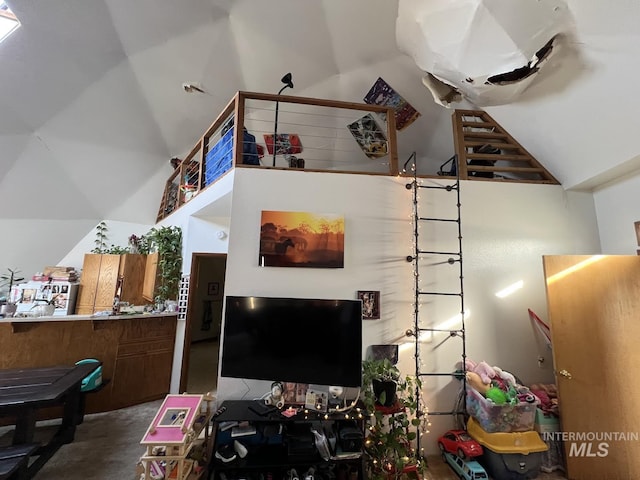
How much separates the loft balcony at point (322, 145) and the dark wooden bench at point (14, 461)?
2475mm

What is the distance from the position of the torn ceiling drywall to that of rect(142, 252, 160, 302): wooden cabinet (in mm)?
4290

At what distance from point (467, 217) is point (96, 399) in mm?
4586

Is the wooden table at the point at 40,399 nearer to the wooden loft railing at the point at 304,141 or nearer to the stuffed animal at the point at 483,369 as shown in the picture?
the wooden loft railing at the point at 304,141

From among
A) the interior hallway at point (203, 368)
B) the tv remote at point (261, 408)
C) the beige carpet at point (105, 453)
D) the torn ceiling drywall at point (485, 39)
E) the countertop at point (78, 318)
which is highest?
the torn ceiling drywall at point (485, 39)

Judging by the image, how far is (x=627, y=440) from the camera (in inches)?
89.5

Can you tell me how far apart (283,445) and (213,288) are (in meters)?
5.79

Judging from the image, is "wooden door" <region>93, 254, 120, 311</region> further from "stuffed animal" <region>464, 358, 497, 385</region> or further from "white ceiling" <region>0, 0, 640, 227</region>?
"stuffed animal" <region>464, 358, 497, 385</region>

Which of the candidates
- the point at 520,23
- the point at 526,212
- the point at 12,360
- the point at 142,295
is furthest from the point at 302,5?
the point at 12,360

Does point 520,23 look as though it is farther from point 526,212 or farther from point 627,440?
point 627,440

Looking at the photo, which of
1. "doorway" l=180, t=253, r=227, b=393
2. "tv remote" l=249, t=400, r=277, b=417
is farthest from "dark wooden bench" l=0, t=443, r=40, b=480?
"doorway" l=180, t=253, r=227, b=393

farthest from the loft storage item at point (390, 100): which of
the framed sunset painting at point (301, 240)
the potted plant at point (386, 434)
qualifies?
the potted plant at point (386, 434)

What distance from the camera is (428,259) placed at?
2746mm

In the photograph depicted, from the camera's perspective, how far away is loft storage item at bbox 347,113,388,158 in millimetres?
4266

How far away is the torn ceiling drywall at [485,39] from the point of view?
1.93m
